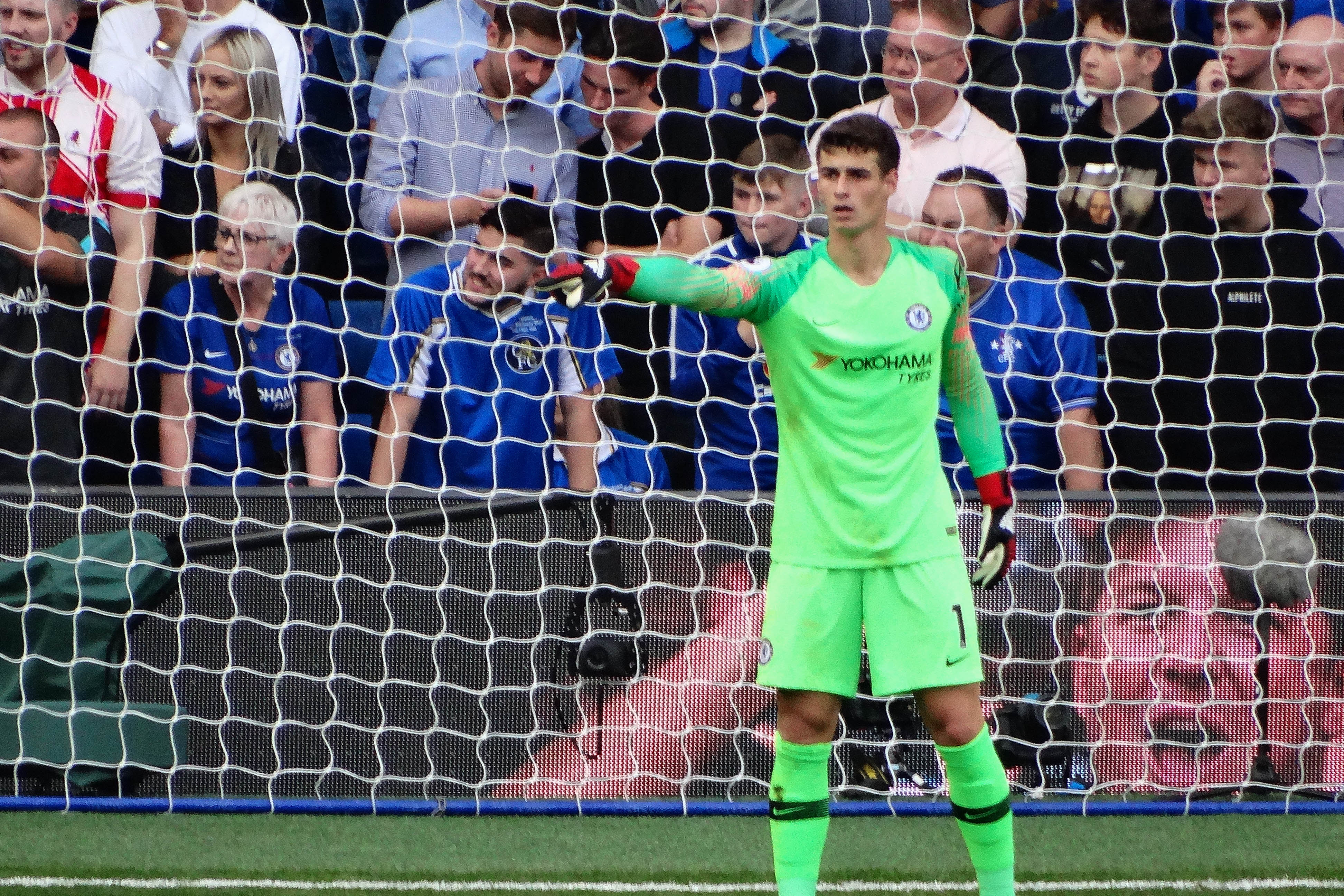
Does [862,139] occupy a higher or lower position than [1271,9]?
lower

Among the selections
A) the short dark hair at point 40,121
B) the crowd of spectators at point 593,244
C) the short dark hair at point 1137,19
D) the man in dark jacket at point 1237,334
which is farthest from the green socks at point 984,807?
the short dark hair at point 40,121

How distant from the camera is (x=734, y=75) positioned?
5434mm

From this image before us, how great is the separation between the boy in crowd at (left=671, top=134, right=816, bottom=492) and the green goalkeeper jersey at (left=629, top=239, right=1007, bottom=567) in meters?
1.72

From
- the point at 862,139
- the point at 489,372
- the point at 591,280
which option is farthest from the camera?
the point at 489,372

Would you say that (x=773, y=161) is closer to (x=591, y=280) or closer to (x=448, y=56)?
(x=448, y=56)

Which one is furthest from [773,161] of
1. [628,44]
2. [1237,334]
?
[1237,334]

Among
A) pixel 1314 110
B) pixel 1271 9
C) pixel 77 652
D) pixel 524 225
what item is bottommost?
pixel 77 652

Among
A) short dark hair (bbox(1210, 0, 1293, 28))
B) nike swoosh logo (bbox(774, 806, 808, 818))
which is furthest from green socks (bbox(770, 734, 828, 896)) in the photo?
short dark hair (bbox(1210, 0, 1293, 28))

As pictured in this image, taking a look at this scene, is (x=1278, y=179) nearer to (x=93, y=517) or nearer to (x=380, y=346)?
(x=380, y=346)

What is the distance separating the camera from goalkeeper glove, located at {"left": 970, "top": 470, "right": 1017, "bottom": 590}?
3.39 m

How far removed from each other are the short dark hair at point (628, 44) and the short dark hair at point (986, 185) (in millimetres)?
1010

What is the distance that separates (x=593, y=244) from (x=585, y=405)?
0.68m

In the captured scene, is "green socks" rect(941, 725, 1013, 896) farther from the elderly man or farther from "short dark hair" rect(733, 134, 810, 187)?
"short dark hair" rect(733, 134, 810, 187)

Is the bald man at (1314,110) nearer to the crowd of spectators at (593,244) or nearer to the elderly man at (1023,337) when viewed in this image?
the crowd of spectators at (593,244)
